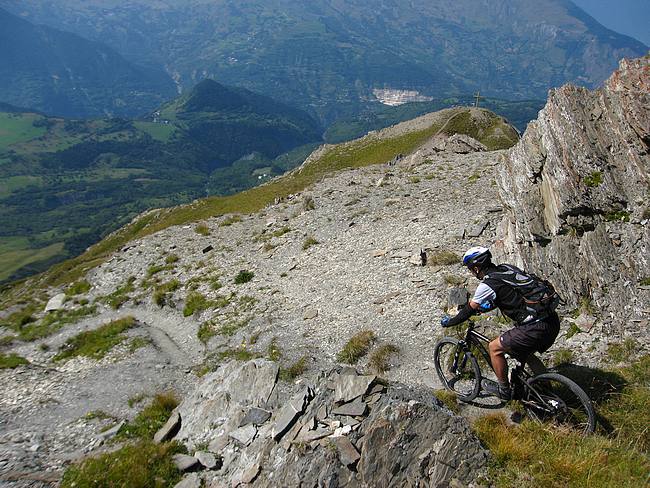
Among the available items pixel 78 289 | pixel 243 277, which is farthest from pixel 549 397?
pixel 78 289

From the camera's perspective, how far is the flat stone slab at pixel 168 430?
48.6 ft

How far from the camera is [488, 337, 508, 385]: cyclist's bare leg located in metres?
10.7

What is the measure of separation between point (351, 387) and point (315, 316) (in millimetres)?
12205

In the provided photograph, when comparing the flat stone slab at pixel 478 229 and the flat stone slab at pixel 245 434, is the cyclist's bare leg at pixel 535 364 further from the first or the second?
the flat stone slab at pixel 478 229

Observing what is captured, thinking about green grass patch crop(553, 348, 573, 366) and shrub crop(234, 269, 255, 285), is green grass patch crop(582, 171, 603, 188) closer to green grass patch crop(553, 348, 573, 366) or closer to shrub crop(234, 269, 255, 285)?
green grass patch crop(553, 348, 573, 366)

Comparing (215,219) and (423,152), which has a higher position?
(423,152)

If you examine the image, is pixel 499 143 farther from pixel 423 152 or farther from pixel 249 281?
pixel 249 281

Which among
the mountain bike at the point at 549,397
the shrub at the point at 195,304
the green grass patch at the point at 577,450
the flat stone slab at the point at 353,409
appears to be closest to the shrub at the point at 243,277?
the shrub at the point at 195,304

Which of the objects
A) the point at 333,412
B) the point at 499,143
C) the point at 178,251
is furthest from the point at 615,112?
the point at 499,143

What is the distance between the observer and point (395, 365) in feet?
55.9

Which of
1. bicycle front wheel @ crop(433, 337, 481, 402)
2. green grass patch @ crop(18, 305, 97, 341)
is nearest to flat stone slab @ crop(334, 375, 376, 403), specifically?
bicycle front wheel @ crop(433, 337, 481, 402)

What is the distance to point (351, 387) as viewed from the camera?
11438 millimetres

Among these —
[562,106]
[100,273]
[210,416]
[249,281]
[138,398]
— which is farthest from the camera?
[100,273]

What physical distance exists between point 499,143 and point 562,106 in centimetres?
5906
